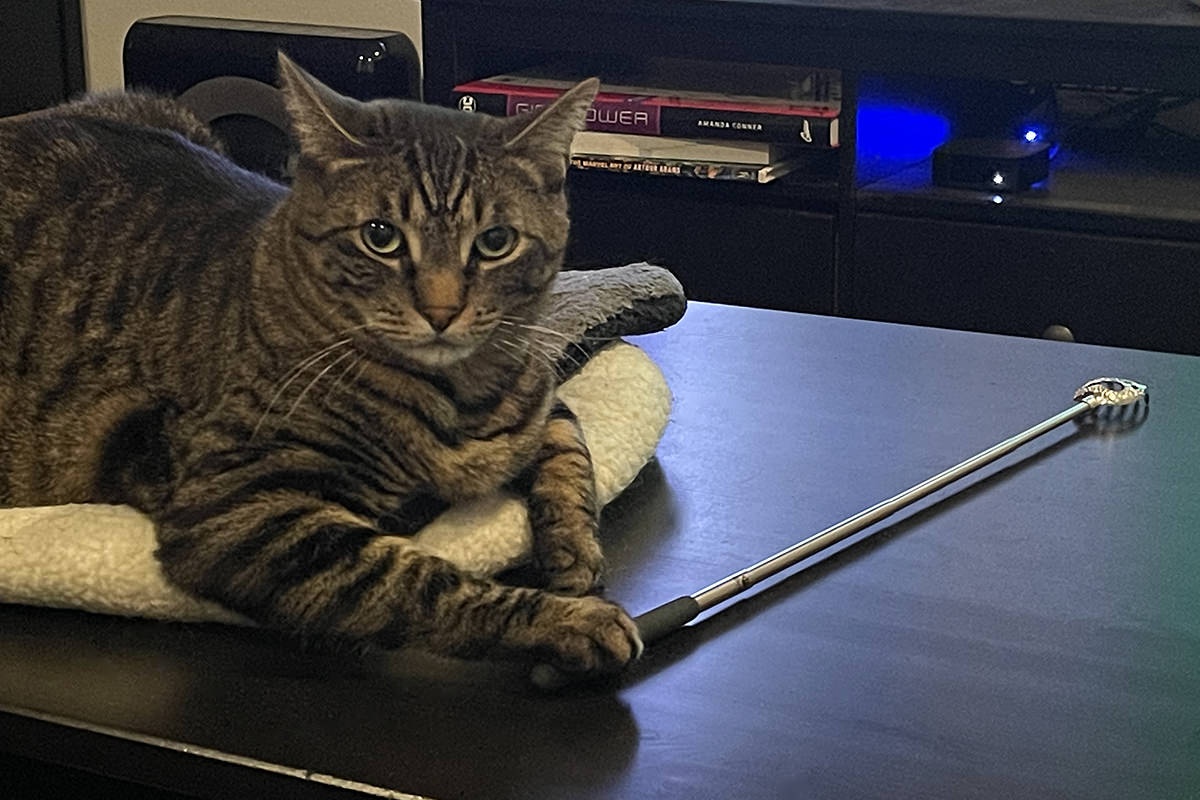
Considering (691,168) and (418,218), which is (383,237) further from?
(691,168)

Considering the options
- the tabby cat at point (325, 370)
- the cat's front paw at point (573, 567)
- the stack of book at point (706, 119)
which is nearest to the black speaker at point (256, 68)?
the stack of book at point (706, 119)

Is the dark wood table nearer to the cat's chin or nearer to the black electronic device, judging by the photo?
the cat's chin

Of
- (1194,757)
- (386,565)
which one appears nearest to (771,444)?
(386,565)

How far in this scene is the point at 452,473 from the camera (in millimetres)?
1073

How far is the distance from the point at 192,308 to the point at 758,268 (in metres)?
1.40

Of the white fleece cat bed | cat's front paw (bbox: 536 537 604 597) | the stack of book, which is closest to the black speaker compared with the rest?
the stack of book

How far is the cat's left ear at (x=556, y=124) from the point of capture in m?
1.09

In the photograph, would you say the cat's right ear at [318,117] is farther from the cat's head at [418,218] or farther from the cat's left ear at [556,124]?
the cat's left ear at [556,124]

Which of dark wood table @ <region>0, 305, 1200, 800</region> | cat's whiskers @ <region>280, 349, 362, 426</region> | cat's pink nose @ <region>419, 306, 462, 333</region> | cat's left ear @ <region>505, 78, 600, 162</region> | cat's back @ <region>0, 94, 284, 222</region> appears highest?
cat's left ear @ <region>505, 78, 600, 162</region>

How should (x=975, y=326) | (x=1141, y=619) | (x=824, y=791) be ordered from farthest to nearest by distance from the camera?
(x=975, y=326) → (x=1141, y=619) → (x=824, y=791)

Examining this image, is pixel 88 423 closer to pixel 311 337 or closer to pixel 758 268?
pixel 311 337

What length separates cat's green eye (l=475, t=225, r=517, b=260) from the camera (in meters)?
1.06

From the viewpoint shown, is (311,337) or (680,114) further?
(680,114)

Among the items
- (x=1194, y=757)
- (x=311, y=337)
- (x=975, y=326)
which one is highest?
(x=311, y=337)
